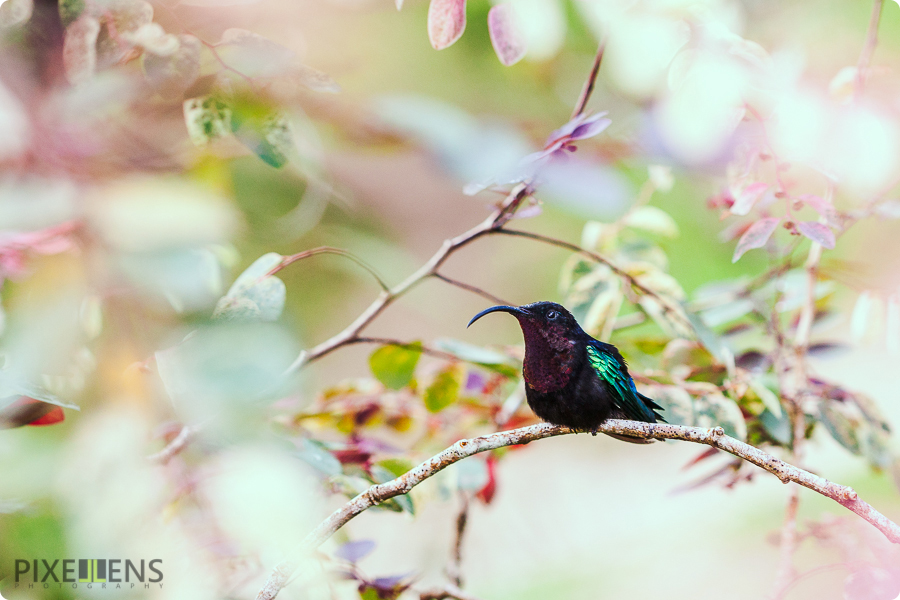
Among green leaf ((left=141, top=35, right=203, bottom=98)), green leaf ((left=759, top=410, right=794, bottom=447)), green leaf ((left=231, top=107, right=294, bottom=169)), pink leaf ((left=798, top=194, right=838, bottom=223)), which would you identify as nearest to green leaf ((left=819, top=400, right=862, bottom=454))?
green leaf ((left=759, top=410, right=794, bottom=447))

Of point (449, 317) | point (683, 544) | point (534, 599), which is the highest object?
point (449, 317)

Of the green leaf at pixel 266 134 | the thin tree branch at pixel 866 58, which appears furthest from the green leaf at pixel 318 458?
the thin tree branch at pixel 866 58

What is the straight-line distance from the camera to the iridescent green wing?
1.50ft

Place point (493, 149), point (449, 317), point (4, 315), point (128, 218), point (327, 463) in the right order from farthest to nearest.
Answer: point (449, 317) < point (493, 149) < point (128, 218) < point (4, 315) < point (327, 463)

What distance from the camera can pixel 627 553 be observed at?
1.14 m

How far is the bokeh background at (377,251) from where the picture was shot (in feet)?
1.85

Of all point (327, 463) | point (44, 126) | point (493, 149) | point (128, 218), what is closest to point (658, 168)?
point (493, 149)

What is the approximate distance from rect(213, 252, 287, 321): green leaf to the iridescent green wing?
253 millimetres

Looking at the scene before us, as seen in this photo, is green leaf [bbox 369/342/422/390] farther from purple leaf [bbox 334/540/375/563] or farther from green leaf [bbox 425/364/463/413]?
purple leaf [bbox 334/540/375/563]

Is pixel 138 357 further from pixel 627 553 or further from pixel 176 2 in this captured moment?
pixel 627 553

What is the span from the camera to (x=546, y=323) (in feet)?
1.51

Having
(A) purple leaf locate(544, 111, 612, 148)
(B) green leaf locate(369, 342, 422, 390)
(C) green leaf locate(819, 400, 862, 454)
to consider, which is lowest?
(B) green leaf locate(369, 342, 422, 390)

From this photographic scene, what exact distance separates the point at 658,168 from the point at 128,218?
0.63m

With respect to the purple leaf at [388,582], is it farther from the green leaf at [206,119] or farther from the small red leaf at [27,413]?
the green leaf at [206,119]
